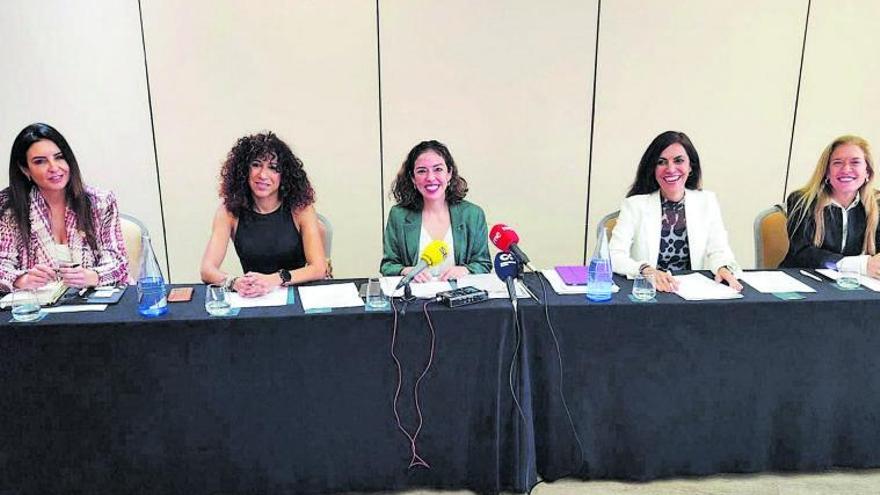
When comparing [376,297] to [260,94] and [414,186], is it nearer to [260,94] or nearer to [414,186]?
[414,186]

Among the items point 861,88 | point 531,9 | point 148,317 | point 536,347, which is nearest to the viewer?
point 148,317

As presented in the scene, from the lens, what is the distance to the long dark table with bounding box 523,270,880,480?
181 cm

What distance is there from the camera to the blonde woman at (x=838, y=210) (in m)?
2.36

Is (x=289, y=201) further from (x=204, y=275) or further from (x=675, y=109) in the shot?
(x=675, y=109)

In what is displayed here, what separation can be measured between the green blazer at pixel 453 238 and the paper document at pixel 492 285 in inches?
14.4

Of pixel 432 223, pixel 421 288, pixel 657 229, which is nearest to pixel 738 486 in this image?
pixel 657 229

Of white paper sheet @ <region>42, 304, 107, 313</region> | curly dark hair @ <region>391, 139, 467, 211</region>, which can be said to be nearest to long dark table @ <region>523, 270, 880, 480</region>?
curly dark hair @ <region>391, 139, 467, 211</region>

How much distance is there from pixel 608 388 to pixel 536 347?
275 mm

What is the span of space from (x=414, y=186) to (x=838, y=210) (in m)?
1.74

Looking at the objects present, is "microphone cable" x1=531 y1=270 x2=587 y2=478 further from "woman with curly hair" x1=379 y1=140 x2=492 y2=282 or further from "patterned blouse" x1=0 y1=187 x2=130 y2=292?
"patterned blouse" x1=0 y1=187 x2=130 y2=292

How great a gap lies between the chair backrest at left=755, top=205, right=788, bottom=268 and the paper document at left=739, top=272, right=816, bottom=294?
46 cm

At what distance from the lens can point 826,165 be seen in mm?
2424

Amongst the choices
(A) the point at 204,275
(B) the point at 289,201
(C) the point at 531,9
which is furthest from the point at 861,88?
(A) the point at 204,275

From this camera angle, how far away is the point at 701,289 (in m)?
1.93
